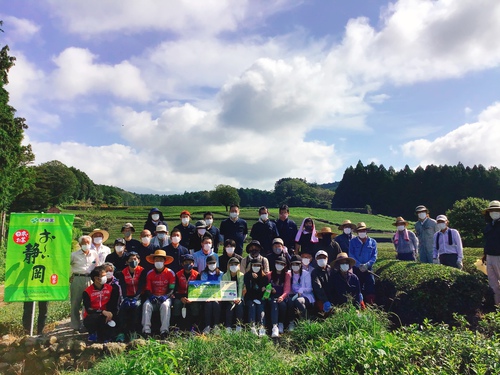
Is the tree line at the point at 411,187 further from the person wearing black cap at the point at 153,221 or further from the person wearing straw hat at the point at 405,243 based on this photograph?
the person wearing black cap at the point at 153,221

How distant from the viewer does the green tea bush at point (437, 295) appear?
724 centimetres

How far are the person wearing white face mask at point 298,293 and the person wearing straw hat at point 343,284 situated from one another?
44 centimetres

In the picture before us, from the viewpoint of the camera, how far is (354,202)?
57562 mm

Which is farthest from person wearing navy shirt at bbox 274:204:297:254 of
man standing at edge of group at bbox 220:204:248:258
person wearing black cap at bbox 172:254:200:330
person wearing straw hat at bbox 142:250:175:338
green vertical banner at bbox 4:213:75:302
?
green vertical banner at bbox 4:213:75:302

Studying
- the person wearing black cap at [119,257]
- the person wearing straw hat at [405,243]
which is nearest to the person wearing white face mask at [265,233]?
the person wearing black cap at [119,257]

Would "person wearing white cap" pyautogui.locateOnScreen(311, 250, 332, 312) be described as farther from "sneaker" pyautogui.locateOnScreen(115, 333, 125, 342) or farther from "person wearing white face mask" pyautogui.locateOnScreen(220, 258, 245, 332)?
"sneaker" pyautogui.locateOnScreen(115, 333, 125, 342)

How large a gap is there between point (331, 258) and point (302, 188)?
243ft

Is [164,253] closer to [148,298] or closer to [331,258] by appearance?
[148,298]

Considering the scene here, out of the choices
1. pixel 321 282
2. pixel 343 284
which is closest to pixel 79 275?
pixel 321 282

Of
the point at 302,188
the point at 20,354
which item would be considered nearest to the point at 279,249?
the point at 20,354

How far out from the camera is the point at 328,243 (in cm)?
885

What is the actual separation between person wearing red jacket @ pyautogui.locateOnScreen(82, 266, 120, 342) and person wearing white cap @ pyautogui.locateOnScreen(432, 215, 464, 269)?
697cm

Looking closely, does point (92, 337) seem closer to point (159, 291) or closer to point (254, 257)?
point (159, 291)

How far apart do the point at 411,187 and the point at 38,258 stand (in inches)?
2055
